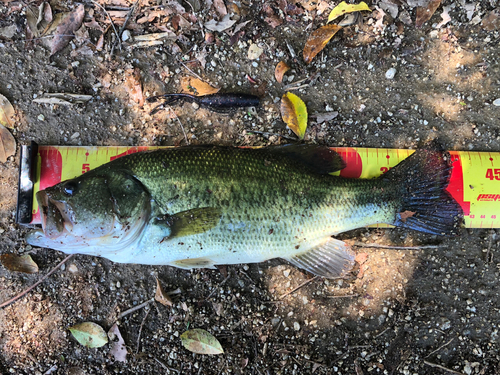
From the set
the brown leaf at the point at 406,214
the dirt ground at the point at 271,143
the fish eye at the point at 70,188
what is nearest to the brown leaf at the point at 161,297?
the dirt ground at the point at 271,143

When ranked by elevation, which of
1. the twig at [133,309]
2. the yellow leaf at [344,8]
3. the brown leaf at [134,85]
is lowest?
the twig at [133,309]

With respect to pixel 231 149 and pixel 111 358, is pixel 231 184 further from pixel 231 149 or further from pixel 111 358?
pixel 111 358

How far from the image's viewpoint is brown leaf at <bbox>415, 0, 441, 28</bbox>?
3.38 meters

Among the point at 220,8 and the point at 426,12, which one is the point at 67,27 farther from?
the point at 426,12

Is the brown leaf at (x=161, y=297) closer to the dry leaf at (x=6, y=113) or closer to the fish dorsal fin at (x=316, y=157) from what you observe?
the fish dorsal fin at (x=316, y=157)

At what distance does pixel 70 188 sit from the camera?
252 cm

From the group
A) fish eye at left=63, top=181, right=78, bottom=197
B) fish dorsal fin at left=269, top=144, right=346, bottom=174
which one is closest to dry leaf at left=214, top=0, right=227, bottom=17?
fish dorsal fin at left=269, top=144, right=346, bottom=174

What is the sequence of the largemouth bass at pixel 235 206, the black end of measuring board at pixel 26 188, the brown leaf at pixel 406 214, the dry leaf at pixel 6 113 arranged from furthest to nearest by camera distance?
the dry leaf at pixel 6 113, the black end of measuring board at pixel 26 188, the brown leaf at pixel 406 214, the largemouth bass at pixel 235 206

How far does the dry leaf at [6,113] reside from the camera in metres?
3.31

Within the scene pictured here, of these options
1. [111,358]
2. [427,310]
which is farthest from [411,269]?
[111,358]

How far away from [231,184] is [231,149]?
346 mm

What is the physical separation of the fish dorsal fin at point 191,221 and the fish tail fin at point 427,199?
1.63 m

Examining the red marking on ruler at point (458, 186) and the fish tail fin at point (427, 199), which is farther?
the red marking on ruler at point (458, 186)

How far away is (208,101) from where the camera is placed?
3.34m
